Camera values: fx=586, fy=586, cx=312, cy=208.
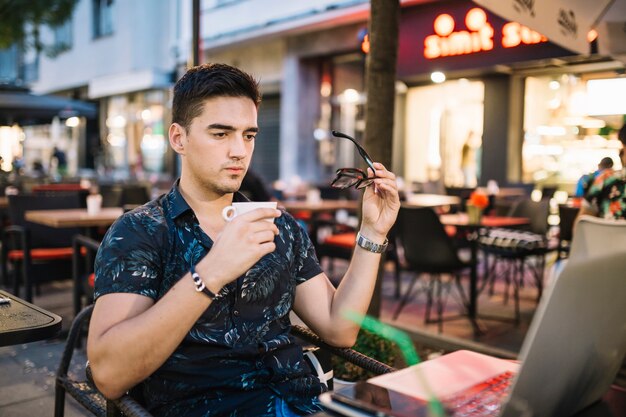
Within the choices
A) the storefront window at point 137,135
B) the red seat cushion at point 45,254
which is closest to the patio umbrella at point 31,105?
the red seat cushion at point 45,254

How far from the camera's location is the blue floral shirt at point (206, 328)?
5.69 feet

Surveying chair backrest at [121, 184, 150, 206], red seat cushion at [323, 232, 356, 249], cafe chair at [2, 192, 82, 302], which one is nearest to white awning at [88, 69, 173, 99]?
chair backrest at [121, 184, 150, 206]

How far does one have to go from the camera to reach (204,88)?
1862 millimetres

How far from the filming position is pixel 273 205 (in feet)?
5.05

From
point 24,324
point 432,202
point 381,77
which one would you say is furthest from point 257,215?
point 432,202

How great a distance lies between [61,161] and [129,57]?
427cm

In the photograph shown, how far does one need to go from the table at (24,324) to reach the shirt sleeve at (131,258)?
0.97ft

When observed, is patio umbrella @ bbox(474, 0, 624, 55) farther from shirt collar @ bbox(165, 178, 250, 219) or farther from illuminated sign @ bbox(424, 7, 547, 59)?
shirt collar @ bbox(165, 178, 250, 219)

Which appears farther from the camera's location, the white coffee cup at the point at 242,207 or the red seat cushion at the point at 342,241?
the red seat cushion at the point at 342,241

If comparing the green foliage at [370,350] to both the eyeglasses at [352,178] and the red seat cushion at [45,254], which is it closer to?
the eyeglasses at [352,178]

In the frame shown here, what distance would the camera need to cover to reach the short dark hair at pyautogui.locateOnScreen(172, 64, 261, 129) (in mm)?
1874

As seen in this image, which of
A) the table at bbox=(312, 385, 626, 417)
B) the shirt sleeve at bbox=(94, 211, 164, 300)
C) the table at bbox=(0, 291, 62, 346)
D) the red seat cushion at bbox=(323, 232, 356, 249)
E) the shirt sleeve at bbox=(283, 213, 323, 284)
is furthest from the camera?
the red seat cushion at bbox=(323, 232, 356, 249)

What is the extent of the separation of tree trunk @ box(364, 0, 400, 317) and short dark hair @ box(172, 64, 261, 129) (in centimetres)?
174

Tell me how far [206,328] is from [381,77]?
2279mm
